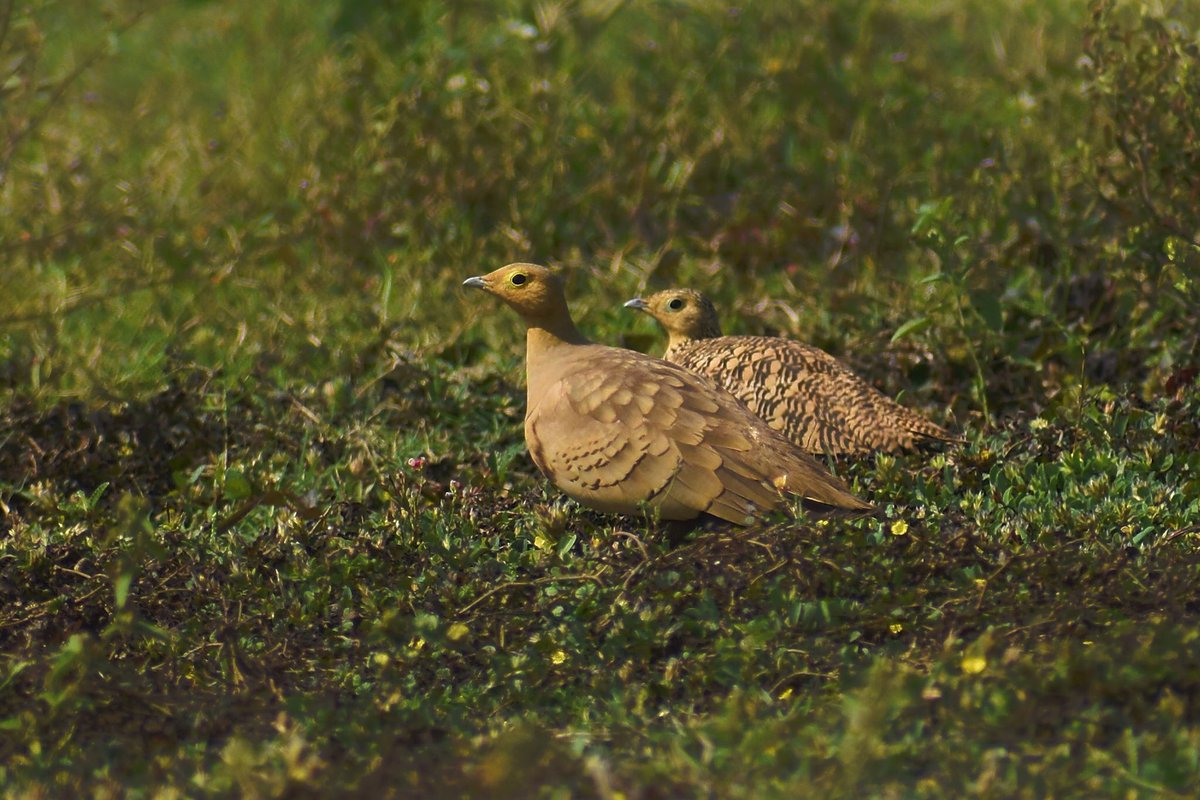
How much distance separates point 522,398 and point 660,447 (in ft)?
5.00

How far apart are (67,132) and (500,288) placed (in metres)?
4.57

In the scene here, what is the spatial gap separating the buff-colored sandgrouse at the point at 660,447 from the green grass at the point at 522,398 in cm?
21

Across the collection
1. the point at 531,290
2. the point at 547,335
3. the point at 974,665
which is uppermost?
the point at 974,665

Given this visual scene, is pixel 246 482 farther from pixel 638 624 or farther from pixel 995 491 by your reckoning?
pixel 995 491

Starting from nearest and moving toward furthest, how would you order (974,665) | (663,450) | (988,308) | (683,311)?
(974,665), (663,450), (988,308), (683,311)

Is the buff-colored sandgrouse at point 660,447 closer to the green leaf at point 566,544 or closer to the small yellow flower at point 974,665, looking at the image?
the green leaf at point 566,544

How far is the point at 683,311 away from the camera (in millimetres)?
6824

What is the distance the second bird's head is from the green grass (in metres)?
0.58

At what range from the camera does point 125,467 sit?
6.14 metres

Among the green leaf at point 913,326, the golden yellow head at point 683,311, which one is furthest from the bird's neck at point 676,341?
→ the green leaf at point 913,326

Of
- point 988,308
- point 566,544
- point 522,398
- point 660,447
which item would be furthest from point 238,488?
point 988,308

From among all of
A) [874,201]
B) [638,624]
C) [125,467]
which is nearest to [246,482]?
[125,467]

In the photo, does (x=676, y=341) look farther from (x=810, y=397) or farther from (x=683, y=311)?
(x=810, y=397)

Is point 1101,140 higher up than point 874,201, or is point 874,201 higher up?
point 1101,140
